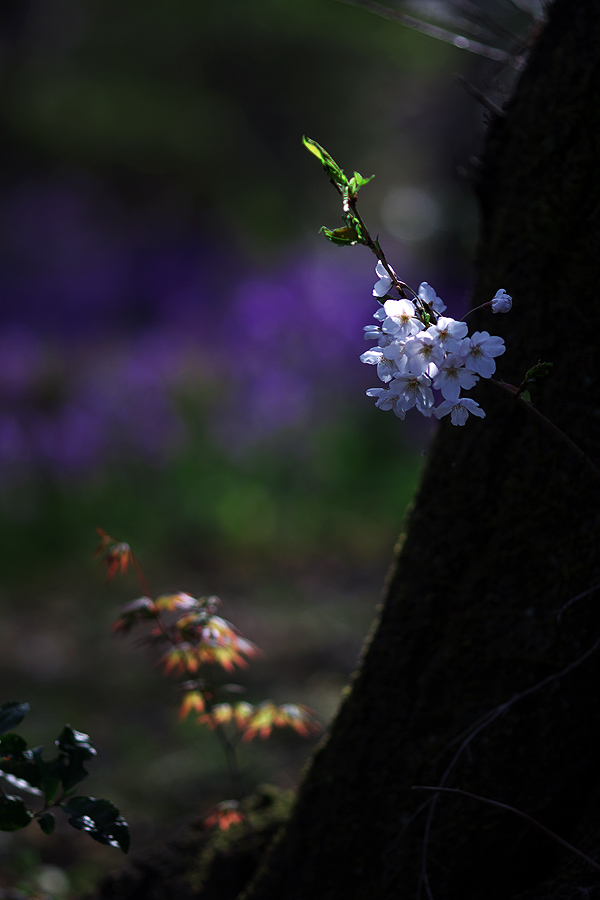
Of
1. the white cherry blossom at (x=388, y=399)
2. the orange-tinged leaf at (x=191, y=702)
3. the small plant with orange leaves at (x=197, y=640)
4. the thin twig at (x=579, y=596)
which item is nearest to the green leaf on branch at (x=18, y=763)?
the small plant with orange leaves at (x=197, y=640)

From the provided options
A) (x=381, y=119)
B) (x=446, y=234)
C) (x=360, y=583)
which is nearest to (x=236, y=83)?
(x=381, y=119)

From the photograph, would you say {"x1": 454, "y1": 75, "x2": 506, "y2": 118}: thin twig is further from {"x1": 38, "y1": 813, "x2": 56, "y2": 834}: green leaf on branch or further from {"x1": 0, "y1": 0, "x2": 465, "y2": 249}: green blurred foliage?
{"x1": 0, "y1": 0, "x2": 465, "y2": 249}: green blurred foliage

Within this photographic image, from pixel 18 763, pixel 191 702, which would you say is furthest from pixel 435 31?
pixel 18 763

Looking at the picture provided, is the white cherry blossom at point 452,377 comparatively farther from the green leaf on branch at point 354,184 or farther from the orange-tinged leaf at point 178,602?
the orange-tinged leaf at point 178,602

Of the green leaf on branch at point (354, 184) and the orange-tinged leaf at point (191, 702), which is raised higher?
the green leaf on branch at point (354, 184)

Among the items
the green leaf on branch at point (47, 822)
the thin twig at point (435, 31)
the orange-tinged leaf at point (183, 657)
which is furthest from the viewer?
the thin twig at point (435, 31)

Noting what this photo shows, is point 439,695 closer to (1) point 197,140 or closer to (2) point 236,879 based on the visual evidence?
(2) point 236,879

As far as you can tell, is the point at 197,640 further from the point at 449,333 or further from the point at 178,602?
the point at 449,333

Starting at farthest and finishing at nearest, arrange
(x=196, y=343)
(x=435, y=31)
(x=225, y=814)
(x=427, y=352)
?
1. (x=196, y=343)
2. (x=435, y=31)
3. (x=225, y=814)
4. (x=427, y=352)
